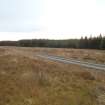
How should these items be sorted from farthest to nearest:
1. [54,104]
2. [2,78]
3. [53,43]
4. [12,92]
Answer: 1. [53,43]
2. [2,78]
3. [12,92]
4. [54,104]

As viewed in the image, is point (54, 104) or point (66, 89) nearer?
point (54, 104)

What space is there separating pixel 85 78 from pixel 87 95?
3777mm

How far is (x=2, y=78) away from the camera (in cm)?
1106

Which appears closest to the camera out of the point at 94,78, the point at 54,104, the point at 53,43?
the point at 54,104

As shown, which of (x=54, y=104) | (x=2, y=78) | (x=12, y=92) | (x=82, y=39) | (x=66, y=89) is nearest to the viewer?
(x=54, y=104)

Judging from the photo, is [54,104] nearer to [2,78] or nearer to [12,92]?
[12,92]

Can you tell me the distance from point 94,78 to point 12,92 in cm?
592

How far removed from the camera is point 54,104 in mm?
7852

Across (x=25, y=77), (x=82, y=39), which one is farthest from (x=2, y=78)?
(x=82, y=39)

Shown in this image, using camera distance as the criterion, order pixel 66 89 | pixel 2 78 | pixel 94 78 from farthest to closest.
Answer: pixel 94 78 < pixel 2 78 < pixel 66 89

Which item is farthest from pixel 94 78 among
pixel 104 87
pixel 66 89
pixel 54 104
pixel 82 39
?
pixel 82 39

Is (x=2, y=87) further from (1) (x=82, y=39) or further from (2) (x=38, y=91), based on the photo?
A: (1) (x=82, y=39)

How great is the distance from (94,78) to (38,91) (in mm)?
4852

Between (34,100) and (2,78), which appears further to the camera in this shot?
(2,78)
